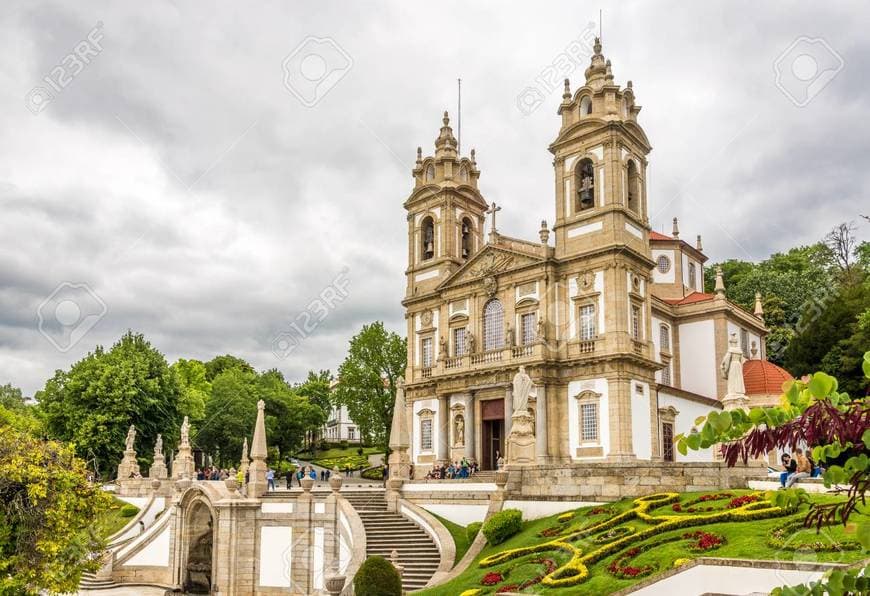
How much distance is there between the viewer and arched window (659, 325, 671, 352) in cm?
3916

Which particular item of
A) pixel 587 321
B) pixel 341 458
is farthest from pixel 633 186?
pixel 341 458

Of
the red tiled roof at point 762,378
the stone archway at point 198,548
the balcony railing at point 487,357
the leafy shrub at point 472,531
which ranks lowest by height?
the stone archway at point 198,548

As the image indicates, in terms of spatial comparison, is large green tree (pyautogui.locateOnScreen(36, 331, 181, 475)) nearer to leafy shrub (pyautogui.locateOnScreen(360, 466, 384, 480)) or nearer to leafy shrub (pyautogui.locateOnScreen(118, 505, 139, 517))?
leafy shrub (pyautogui.locateOnScreen(118, 505, 139, 517))

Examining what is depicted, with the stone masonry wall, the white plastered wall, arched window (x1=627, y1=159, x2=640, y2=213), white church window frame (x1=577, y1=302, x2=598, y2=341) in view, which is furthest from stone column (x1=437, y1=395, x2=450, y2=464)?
the stone masonry wall

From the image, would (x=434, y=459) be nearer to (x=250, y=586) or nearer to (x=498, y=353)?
(x=498, y=353)

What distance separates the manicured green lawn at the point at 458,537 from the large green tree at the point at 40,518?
9278 mm

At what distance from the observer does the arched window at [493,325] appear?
1478 inches

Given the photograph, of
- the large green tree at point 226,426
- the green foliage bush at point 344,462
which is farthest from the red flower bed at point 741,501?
the large green tree at point 226,426

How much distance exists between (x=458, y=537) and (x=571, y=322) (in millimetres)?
14283

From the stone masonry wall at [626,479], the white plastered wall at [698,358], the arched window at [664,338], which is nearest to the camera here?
the stone masonry wall at [626,479]

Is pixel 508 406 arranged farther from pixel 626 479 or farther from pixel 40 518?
pixel 40 518

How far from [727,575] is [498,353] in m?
23.3

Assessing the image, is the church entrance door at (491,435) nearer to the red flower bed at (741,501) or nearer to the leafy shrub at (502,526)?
the leafy shrub at (502,526)

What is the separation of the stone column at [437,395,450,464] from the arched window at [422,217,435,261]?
8.14 meters
